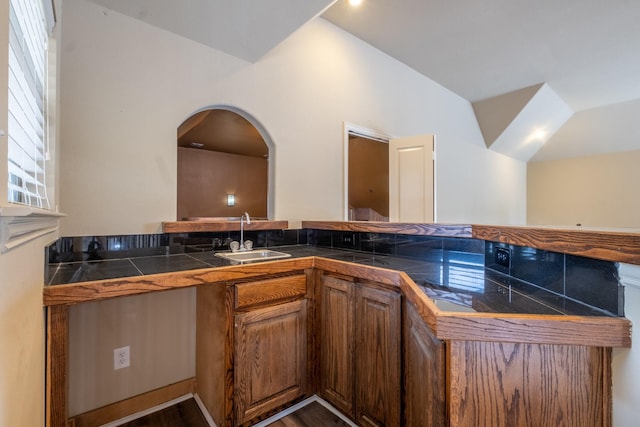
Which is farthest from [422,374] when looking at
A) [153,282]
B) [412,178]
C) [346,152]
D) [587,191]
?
[587,191]

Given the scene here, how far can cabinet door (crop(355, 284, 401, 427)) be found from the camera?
129 centimetres

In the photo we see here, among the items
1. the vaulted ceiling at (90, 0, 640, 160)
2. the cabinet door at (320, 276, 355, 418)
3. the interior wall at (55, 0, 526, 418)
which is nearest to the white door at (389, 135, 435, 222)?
the interior wall at (55, 0, 526, 418)

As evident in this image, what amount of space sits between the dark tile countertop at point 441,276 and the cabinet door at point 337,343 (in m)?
0.19

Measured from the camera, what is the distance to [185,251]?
6.17 feet

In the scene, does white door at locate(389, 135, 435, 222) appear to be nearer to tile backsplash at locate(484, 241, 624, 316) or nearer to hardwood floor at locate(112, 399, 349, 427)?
tile backsplash at locate(484, 241, 624, 316)

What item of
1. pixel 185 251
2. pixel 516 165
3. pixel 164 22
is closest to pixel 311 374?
pixel 185 251

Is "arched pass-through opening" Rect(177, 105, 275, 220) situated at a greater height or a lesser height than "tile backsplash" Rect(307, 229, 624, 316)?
greater

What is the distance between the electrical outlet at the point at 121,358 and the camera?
1626mm

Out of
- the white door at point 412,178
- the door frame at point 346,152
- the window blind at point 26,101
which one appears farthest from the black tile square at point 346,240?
the window blind at point 26,101

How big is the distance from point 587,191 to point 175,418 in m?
7.53

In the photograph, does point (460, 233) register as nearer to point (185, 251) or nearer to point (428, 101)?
point (185, 251)

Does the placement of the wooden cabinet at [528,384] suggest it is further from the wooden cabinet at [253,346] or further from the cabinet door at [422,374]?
the wooden cabinet at [253,346]

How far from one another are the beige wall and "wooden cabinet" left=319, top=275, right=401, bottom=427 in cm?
638

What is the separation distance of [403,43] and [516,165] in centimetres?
421
